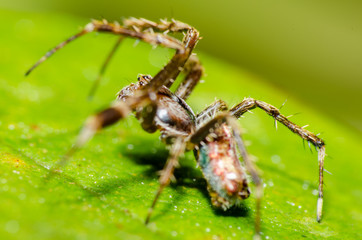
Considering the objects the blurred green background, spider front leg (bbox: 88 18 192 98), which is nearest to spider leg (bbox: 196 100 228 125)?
spider front leg (bbox: 88 18 192 98)

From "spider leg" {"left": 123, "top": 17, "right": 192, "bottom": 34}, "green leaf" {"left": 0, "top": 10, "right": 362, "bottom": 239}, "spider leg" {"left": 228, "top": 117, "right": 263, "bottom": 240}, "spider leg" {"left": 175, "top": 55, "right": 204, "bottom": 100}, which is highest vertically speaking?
"spider leg" {"left": 123, "top": 17, "right": 192, "bottom": 34}

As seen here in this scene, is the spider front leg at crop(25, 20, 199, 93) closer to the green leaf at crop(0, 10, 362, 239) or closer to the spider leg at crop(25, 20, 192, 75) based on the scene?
the spider leg at crop(25, 20, 192, 75)

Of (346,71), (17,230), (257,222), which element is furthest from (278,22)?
(17,230)

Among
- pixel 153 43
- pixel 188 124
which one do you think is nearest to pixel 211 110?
pixel 188 124

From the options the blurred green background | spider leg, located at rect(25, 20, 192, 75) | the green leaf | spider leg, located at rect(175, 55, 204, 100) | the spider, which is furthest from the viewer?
the blurred green background

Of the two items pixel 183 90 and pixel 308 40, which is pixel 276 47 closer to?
pixel 308 40

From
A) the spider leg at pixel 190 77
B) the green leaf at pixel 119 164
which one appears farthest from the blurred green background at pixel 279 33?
the spider leg at pixel 190 77

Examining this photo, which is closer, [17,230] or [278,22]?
[17,230]

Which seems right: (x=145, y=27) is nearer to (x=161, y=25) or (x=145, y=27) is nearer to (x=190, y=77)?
(x=161, y=25)
